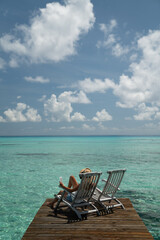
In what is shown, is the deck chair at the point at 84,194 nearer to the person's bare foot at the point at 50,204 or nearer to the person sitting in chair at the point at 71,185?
the person sitting in chair at the point at 71,185

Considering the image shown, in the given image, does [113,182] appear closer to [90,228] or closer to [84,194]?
[84,194]

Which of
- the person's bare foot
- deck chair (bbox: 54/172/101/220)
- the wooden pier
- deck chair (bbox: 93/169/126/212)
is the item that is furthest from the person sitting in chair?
deck chair (bbox: 93/169/126/212)

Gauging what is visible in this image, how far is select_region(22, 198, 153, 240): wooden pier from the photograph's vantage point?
439 centimetres

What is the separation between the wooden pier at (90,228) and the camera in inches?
173

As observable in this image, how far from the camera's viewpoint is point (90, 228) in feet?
15.7

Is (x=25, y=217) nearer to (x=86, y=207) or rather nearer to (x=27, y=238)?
(x=86, y=207)

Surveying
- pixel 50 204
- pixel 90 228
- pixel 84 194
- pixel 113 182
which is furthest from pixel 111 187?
pixel 50 204

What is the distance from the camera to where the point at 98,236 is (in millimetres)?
4395

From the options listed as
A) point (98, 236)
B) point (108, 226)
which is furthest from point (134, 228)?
point (98, 236)

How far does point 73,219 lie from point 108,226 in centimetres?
100

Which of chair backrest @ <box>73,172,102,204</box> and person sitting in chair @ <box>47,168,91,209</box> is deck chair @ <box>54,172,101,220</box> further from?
person sitting in chair @ <box>47,168,91,209</box>

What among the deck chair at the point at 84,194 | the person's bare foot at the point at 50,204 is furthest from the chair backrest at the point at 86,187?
the person's bare foot at the point at 50,204

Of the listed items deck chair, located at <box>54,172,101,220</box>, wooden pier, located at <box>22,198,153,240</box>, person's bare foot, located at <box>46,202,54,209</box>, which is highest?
deck chair, located at <box>54,172,101,220</box>

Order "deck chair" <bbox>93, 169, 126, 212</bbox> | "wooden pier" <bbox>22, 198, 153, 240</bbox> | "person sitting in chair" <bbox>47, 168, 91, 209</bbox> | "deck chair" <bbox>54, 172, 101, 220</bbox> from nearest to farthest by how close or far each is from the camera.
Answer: "wooden pier" <bbox>22, 198, 153, 240</bbox>
"deck chair" <bbox>54, 172, 101, 220</bbox>
"person sitting in chair" <bbox>47, 168, 91, 209</bbox>
"deck chair" <bbox>93, 169, 126, 212</bbox>
